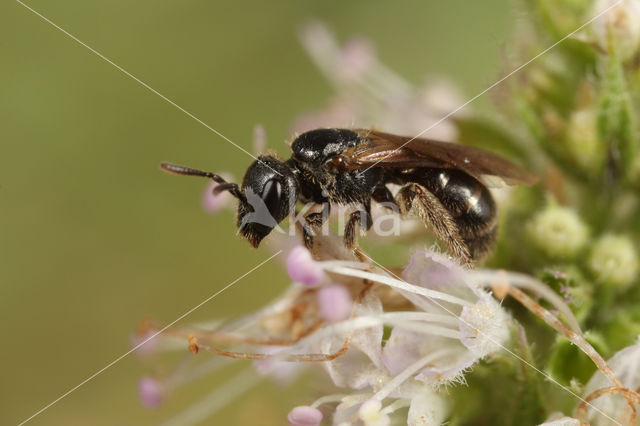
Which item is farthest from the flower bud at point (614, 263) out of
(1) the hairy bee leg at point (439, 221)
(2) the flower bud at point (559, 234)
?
(1) the hairy bee leg at point (439, 221)

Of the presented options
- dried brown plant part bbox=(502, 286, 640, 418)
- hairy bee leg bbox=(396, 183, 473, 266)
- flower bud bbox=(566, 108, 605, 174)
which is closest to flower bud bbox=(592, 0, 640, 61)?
flower bud bbox=(566, 108, 605, 174)

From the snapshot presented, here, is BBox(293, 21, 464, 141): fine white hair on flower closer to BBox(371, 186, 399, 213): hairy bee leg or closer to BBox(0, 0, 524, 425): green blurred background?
BBox(371, 186, 399, 213): hairy bee leg

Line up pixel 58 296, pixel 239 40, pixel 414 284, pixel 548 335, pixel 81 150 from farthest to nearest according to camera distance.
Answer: pixel 239 40 < pixel 81 150 < pixel 58 296 < pixel 548 335 < pixel 414 284

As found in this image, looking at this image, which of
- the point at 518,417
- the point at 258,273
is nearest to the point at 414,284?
the point at 518,417

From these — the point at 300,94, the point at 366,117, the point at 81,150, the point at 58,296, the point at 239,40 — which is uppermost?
the point at 239,40

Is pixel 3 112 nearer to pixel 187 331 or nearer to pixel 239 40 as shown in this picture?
pixel 239 40

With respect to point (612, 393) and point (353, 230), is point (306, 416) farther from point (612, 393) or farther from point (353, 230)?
point (612, 393)

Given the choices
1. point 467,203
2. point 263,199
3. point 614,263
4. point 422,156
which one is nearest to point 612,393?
point 614,263
